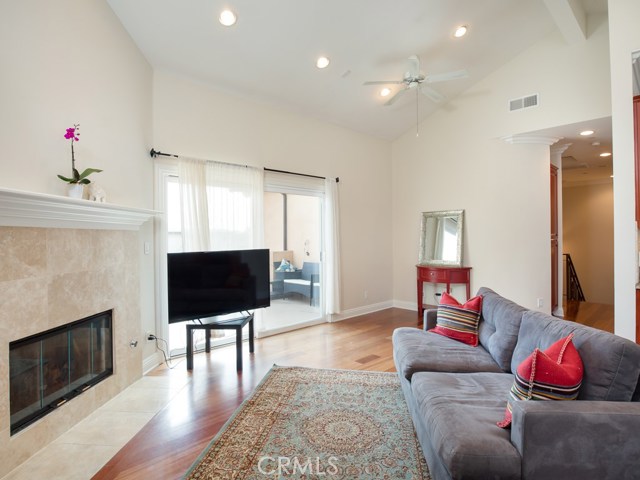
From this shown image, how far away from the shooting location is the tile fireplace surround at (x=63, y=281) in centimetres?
200

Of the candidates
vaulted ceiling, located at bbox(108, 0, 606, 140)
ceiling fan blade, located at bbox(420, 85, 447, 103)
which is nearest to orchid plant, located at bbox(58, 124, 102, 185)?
vaulted ceiling, located at bbox(108, 0, 606, 140)

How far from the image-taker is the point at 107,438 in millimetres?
2363

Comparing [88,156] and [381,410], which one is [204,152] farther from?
[381,410]

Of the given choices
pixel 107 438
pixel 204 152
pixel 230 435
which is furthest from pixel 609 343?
pixel 204 152

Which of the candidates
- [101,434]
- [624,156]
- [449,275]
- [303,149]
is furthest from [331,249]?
[101,434]

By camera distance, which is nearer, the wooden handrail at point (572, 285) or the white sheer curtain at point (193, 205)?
the white sheer curtain at point (193, 205)

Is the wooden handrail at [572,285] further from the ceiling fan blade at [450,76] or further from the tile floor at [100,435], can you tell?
the tile floor at [100,435]

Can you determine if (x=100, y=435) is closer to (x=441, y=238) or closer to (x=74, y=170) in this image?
(x=74, y=170)

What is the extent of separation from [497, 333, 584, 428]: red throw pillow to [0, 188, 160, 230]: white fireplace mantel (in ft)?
8.86

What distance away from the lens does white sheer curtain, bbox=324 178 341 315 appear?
5.43m

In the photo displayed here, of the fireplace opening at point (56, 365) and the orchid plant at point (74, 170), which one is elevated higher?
the orchid plant at point (74, 170)

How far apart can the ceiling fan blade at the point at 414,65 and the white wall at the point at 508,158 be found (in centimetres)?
196

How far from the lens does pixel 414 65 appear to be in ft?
12.8

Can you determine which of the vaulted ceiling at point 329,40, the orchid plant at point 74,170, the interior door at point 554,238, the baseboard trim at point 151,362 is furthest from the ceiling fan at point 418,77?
the baseboard trim at point 151,362
